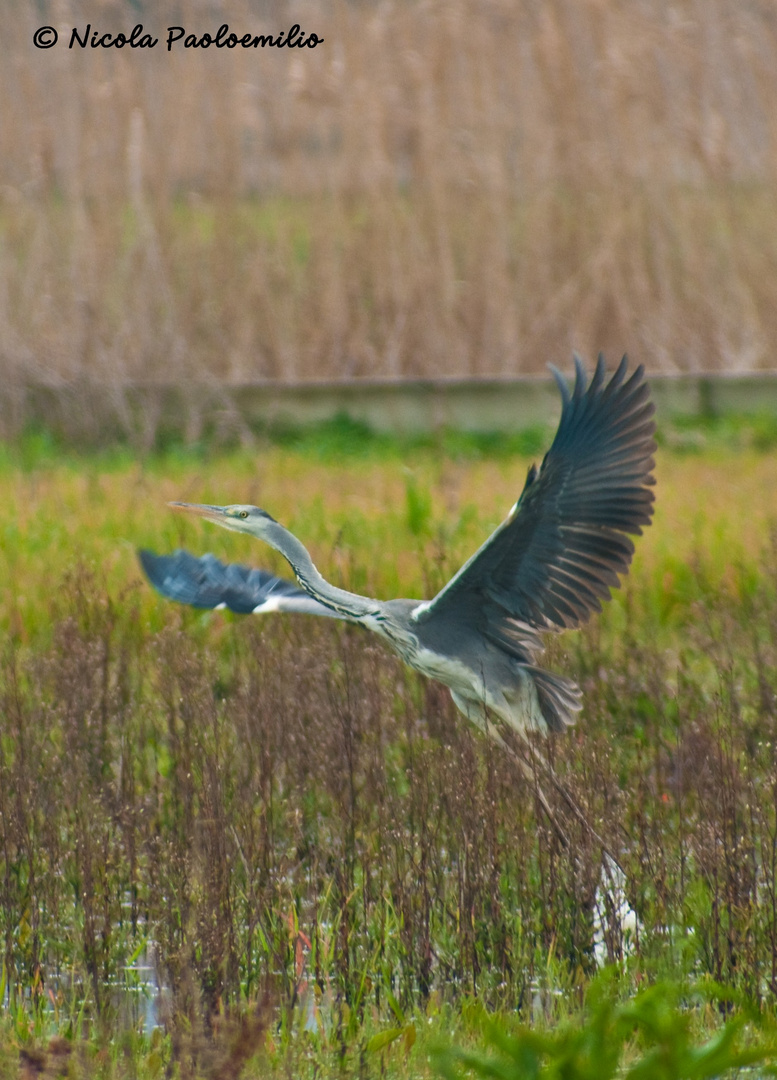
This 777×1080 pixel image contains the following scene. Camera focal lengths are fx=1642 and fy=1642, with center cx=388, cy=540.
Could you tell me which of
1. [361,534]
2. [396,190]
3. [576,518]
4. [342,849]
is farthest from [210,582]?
[396,190]

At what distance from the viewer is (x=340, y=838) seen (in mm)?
4379

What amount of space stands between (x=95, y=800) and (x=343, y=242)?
7.63 m

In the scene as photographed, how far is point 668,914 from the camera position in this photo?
3836mm

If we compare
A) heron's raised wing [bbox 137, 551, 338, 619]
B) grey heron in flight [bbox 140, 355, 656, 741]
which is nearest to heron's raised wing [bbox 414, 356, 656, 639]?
grey heron in flight [bbox 140, 355, 656, 741]

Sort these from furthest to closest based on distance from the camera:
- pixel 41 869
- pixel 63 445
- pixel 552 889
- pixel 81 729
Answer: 1. pixel 63 445
2. pixel 81 729
3. pixel 41 869
4. pixel 552 889

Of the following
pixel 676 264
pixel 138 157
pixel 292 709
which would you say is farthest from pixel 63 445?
pixel 292 709

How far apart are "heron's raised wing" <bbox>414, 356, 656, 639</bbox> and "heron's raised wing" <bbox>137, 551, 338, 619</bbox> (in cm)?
79

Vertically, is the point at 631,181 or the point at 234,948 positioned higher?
the point at 631,181

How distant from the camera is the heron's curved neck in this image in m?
4.62

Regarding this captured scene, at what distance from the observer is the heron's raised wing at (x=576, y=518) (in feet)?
13.7

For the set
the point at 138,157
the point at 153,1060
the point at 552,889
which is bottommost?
the point at 153,1060

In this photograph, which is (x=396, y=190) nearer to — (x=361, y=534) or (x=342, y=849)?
(x=361, y=534)

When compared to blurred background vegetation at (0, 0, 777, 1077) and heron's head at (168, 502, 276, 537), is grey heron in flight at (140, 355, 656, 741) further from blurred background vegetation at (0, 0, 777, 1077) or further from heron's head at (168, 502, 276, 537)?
blurred background vegetation at (0, 0, 777, 1077)

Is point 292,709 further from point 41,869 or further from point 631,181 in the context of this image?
point 631,181
